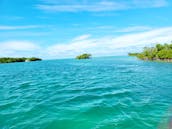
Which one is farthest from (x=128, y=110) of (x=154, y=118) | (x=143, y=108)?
(x=154, y=118)

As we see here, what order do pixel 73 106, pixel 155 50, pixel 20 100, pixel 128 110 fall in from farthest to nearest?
pixel 155 50
pixel 20 100
pixel 73 106
pixel 128 110

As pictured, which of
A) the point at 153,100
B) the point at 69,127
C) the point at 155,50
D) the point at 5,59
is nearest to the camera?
the point at 69,127

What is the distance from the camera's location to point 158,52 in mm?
95312

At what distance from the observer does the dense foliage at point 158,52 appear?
8638 cm

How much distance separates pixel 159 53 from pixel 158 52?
3.49 meters

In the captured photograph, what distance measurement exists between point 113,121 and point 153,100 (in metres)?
6.40

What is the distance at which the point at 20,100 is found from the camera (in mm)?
20578

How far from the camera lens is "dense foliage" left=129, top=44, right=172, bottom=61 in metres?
86.4

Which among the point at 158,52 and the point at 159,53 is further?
the point at 158,52

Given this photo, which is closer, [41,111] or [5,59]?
[41,111]

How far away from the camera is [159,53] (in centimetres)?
9194

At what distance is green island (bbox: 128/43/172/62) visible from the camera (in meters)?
86.4

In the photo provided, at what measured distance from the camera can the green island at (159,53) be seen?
8638 cm

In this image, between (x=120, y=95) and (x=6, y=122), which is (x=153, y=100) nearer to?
(x=120, y=95)
